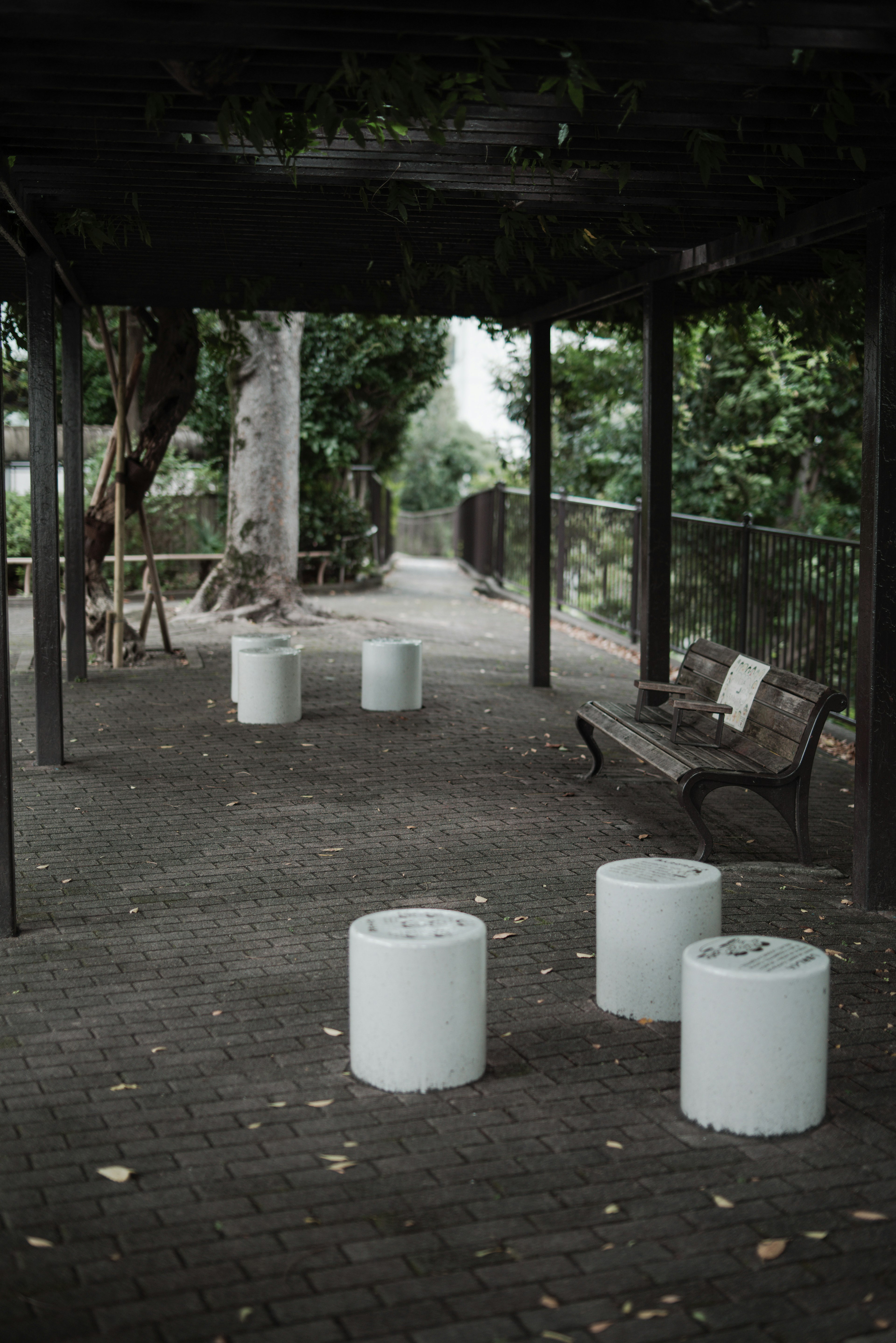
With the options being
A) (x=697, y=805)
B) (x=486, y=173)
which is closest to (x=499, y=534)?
(x=486, y=173)

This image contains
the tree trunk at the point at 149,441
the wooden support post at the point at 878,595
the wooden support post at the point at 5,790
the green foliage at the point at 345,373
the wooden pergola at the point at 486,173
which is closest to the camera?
the wooden pergola at the point at 486,173

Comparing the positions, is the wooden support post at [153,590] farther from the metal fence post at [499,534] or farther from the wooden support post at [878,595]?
the metal fence post at [499,534]

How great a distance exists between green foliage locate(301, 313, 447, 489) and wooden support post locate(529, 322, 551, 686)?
10.6 m

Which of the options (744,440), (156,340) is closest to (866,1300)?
(156,340)

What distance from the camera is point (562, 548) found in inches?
730

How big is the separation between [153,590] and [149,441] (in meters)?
1.67

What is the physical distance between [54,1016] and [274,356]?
14.5 metres

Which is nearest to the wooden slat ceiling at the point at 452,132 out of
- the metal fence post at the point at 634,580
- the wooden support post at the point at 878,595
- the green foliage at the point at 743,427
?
the wooden support post at the point at 878,595

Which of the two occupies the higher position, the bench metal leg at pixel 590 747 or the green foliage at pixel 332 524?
the green foliage at pixel 332 524

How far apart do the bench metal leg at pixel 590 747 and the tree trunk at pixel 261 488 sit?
30.7ft

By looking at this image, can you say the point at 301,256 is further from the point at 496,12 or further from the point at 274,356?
the point at 274,356

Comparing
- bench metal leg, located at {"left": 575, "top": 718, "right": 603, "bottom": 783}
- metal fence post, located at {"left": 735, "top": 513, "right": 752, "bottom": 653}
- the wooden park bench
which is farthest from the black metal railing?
the wooden park bench

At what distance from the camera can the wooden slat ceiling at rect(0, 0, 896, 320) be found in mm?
4227

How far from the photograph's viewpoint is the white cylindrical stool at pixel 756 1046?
12.8ft
